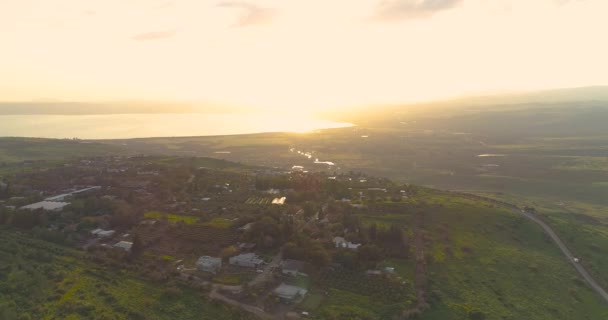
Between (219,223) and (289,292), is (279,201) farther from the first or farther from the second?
(289,292)

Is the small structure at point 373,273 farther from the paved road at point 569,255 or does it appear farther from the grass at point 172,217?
the grass at point 172,217

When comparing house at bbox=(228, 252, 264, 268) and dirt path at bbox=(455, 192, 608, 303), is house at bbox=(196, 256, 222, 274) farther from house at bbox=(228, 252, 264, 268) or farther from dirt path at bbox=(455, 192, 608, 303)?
dirt path at bbox=(455, 192, 608, 303)

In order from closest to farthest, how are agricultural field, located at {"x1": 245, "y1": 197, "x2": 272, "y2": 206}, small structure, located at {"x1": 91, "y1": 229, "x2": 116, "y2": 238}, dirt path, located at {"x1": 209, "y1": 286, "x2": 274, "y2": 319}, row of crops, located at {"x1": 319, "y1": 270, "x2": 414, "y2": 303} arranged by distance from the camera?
dirt path, located at {"x1": 209, "y1": 286, "x2": 274, "y2": 319} < row of crops, located at {"x1": 319, "y1": 270, "x2": 414, "y2": 303} < small structure, located at {"x1": 91, "y1": 229, "x2": 116, "y2": 238} < agricultural field, located at {"x1": 245, "y1": 197, "x2": 272, "y2": 206}

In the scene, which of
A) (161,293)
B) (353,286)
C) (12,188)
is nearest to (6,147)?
(12,188)

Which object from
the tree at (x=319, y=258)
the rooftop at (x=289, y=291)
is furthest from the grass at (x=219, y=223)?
the rooftop at (x=289, y=291)

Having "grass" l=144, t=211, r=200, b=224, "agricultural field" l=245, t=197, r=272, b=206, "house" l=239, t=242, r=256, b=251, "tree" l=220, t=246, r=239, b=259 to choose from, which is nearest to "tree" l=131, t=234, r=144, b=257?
"grass" l=144, t=211, r=200, b=224
